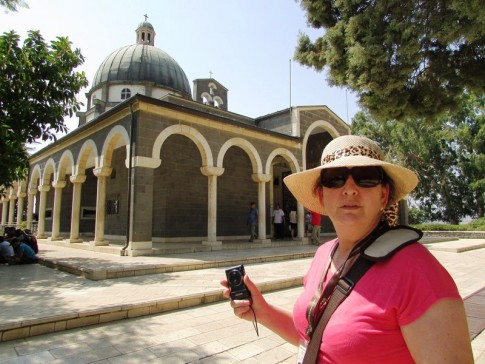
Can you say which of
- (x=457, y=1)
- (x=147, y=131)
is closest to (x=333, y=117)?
(x=147, y=131)

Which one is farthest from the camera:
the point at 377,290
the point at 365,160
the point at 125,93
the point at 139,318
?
the point at 125,93

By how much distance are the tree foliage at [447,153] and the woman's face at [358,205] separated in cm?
3329

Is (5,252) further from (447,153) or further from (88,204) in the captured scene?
(447,153)

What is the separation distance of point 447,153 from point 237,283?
38258 millimetres

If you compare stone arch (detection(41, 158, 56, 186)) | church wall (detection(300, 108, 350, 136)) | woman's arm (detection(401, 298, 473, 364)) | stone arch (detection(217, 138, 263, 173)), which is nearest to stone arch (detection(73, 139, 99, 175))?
stone arch (detection(41, 158, 56, 186))

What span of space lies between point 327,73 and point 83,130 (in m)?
12.0

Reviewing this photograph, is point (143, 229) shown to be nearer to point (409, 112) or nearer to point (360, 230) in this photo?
point (409, 112)

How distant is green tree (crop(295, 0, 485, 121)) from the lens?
3992 mm

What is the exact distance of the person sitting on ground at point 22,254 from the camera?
932cm

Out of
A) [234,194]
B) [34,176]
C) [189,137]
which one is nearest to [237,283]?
[189,137]

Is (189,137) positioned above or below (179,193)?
above

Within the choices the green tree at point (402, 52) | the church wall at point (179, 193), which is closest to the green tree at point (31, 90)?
the church wall at point (179, 193)

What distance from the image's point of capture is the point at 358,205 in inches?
55.4

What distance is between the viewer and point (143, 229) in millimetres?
10539
